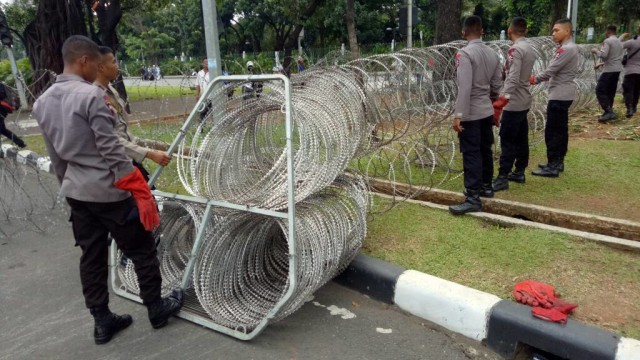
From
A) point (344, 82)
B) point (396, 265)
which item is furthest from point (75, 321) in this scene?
point (344, 82)

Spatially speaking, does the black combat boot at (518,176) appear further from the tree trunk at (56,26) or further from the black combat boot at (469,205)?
the tree trunk at (56,26)

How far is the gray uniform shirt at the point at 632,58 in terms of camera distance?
29.7ft

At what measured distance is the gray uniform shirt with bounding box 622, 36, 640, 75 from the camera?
29.7 feet

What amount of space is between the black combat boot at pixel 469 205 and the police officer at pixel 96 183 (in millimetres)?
2745

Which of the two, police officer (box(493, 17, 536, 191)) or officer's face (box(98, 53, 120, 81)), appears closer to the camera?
officer's face (box(98, 53, 120, 81))

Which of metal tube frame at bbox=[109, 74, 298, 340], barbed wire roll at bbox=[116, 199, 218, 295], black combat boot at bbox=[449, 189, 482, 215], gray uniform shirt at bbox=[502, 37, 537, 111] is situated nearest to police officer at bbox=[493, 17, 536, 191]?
gray uniform shirt at bbox=[502, 37, 537, 111]

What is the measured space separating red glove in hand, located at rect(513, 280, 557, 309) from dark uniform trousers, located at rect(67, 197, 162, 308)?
7.59 ft

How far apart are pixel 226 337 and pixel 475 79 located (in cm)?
325

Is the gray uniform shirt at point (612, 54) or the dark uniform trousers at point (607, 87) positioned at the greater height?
the gray uniform shirt at point (612, 54)

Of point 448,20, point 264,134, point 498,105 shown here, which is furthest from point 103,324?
point 448,20

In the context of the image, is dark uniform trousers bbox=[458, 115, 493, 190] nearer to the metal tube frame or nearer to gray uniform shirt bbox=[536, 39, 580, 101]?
gray uniform shirt bbox=[536, 39, 580, 101]

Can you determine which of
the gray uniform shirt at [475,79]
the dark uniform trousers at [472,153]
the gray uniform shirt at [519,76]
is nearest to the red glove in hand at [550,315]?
the dark uniform trousers at [472,153]

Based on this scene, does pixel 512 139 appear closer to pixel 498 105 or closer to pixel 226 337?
pixel 498 105

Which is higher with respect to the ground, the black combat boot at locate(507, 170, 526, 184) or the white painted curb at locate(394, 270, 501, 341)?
the black combat boot at locate(507, 170, 526, 184)
